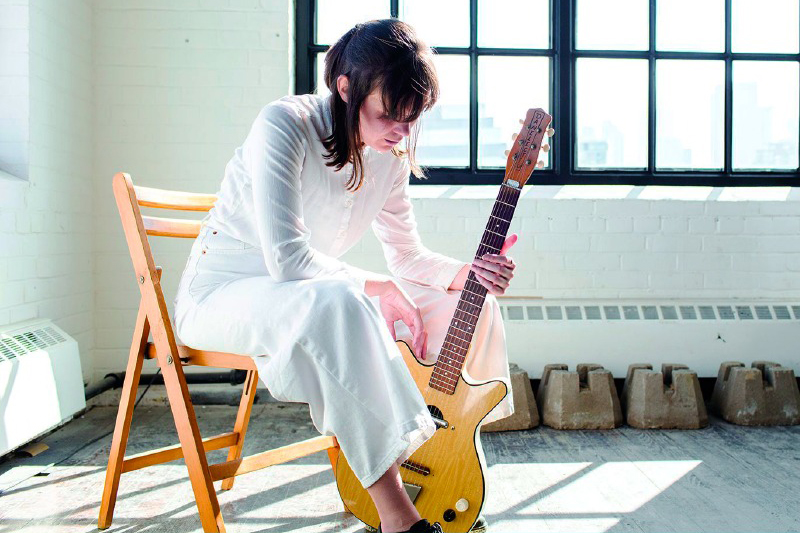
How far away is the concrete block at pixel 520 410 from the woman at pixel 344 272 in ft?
3.74

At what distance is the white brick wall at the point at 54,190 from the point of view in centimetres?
282

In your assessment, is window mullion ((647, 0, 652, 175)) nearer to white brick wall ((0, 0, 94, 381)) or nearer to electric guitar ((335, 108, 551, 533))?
electric guitar ((335, 108, 551, 533))

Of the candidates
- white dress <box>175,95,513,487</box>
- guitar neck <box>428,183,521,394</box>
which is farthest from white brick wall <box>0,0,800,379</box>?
guitar neck <box>428,183,521,394</box>

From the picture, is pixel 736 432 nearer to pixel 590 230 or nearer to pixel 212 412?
pixel 590 230

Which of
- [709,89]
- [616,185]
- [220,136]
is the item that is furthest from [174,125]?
[709,89]

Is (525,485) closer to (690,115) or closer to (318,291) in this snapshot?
(318,291)

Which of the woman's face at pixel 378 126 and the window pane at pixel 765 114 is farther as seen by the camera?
the window pane at pixel 765 114

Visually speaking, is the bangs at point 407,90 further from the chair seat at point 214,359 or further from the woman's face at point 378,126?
the chair seat at point 214,359

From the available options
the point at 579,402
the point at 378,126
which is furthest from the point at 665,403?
the point at 378,126

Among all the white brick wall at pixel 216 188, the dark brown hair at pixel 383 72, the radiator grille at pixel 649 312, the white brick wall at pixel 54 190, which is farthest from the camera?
the radiator grille at pixel 649 312

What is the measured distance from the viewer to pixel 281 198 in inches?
64.8

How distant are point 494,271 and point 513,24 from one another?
232cm

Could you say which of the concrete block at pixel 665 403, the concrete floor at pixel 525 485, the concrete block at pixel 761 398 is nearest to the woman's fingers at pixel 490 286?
the concrete floor at pixel 525 485

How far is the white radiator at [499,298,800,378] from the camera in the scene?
3477 mm
